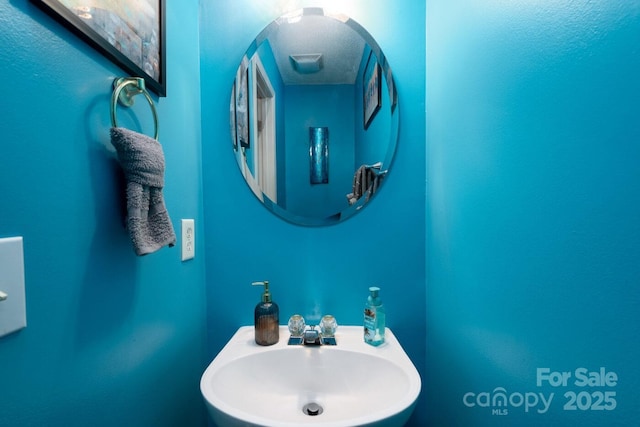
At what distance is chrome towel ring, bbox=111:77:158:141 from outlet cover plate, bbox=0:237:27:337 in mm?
270

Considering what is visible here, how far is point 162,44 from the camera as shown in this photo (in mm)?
709

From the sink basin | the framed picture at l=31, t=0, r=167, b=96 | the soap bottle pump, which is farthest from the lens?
the soap bottle pump

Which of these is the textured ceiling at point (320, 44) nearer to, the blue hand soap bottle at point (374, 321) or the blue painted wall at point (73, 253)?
the blue painted wall at point (73, 253)

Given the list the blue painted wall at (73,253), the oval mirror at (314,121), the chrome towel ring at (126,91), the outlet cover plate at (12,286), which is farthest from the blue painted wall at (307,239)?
the outlet cover plate at (12,286)

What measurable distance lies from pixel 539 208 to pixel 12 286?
0.81 m

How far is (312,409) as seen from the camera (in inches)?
30.2

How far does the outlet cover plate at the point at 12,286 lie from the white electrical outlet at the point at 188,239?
442 mm

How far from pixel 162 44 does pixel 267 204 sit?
520mm

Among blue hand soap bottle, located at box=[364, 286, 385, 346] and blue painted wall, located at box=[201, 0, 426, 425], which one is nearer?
blue hand soap bottle, located at box=[364, 286, 385, 346]

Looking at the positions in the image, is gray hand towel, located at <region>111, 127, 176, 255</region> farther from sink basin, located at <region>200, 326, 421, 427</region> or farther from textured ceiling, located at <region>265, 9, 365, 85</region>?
textured ceiling, located at <region>265, 9, 365, 85</region>

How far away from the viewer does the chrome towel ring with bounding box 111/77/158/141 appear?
1.74 ft

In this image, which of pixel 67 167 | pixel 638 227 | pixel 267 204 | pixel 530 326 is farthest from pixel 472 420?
pixel 67 167

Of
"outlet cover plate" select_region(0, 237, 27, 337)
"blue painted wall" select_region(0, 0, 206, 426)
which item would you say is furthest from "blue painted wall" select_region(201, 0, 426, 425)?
"outlet cover plate" select_region(0, 237, 27, 337)

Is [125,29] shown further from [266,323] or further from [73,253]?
[266,323]
